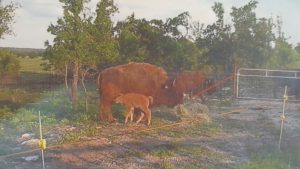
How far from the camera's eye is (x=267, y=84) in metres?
24.6

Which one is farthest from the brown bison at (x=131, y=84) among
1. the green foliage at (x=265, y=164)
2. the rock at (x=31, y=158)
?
the green foliage at (x=265, y=164)

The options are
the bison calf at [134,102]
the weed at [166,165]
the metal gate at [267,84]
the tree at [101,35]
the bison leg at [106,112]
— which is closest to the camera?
the weed at [166,165]

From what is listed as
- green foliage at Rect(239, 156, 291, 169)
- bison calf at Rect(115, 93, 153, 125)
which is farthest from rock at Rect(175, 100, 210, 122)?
green foliage at Rect(239, 156, 291, 169)

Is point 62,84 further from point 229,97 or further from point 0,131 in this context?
point 0,131

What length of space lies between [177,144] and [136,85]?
360 cm

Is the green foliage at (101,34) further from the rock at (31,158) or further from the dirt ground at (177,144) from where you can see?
the rock at (31,158)

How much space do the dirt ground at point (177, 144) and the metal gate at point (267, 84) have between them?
5605mm

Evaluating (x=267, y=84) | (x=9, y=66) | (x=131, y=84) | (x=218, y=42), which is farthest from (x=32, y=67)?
(x=131, y=84)

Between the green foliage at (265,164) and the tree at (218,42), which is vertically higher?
the tree at (218,42)

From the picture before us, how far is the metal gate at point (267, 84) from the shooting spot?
22562 millimetres

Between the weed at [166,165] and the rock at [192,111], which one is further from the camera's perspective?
the rock at [192,111]

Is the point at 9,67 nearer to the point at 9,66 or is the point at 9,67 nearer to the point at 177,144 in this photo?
the point at 9,66

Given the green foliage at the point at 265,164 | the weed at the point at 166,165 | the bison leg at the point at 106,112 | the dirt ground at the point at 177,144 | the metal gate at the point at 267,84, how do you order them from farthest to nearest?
the metal gate at the point at 267,84, the bison leg at the point at 106,112, the dirt ground at the point at 177,144, the green foliage at the point at 265,164, the weed at the point at 166,165

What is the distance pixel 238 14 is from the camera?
26734 millimetres
